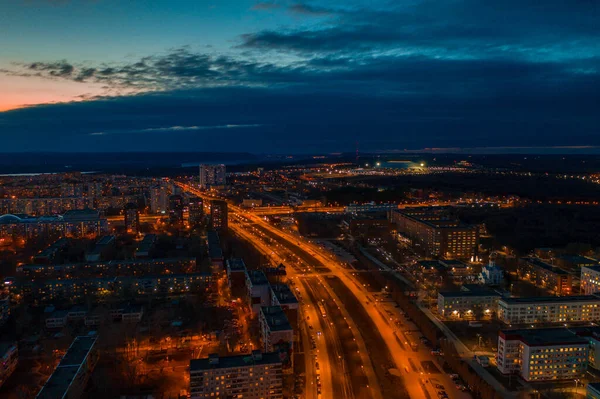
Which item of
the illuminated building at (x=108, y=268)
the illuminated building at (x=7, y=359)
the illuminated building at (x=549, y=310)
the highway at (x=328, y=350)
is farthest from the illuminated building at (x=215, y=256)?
the illuminated building at (x=549, y=310)

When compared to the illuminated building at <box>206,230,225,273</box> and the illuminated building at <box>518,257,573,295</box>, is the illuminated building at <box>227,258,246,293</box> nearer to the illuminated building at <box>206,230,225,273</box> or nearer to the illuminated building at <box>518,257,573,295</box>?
the illuminated building at <box>206,230,225,273</box>

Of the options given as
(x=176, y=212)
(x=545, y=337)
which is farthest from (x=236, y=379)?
(x=176, y=212)

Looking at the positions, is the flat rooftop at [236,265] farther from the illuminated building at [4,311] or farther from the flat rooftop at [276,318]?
the illuminated building at [4,311]

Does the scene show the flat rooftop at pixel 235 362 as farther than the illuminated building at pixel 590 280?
No

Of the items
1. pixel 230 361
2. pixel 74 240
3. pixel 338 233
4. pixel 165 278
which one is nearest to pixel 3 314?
pixel 165 278

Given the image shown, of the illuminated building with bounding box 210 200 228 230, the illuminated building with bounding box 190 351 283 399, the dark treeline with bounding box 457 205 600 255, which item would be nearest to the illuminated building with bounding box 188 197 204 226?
the illuminated building with bounding box 210 200 228 230

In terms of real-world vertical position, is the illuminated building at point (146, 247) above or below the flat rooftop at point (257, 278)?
below

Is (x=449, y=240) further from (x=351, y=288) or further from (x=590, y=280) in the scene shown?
(x=351, y=288)
